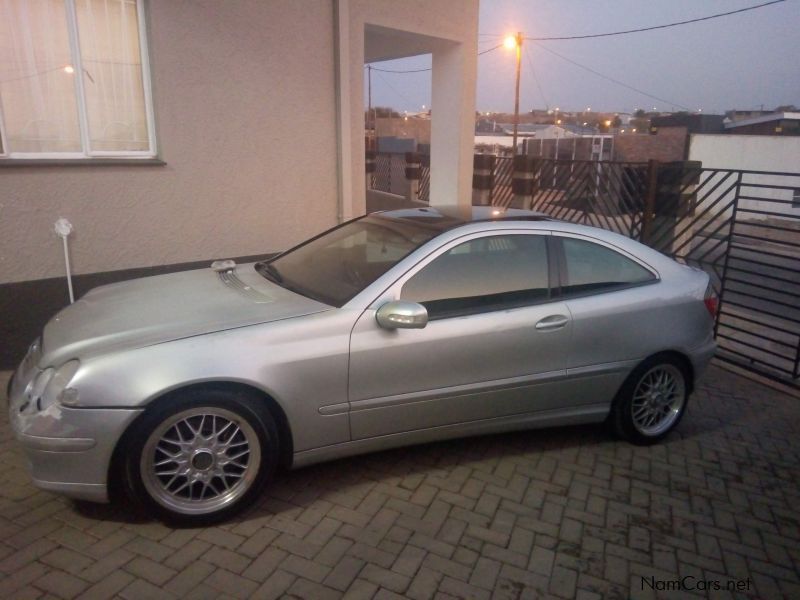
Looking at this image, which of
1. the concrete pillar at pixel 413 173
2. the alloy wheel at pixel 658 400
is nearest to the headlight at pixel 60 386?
the alloy wheel at pixel 658 400

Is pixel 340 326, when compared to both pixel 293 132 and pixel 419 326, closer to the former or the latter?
pixel 419 326

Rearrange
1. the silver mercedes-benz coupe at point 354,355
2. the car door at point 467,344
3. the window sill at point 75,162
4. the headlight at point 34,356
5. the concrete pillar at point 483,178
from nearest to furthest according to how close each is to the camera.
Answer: the silver mercedes-benz coupe at point 354,355 < the headlight at point 34,356 < the car door at point 467,344 < the window sill at point 75,162 < the concrete pillar at point 483,178

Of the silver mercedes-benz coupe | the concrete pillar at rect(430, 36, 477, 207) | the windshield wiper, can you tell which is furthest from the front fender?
the concrete pillar at rect(430, 36, 477, 207)

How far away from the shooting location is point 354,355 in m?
3.29

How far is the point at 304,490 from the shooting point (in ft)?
11.6

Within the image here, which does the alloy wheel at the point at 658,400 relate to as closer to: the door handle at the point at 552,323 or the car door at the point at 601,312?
the car door at the point at 601,312

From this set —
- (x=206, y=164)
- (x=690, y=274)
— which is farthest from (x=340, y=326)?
(x=206, y=164)

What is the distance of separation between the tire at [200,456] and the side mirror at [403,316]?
0.79 metres

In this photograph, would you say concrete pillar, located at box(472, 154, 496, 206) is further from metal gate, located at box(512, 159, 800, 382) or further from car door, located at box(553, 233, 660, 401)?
car door, located at box(553, 233, 660, 401)

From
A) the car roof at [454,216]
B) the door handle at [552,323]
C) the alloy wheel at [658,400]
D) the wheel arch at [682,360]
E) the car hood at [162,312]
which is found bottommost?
the alloy wheel at [658,400]

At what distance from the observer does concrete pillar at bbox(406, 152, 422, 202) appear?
1684 centimetres

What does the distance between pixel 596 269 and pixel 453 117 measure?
19.2ft

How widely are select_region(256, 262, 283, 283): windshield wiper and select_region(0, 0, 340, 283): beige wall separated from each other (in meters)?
2.36

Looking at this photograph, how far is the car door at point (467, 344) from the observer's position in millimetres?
3375
